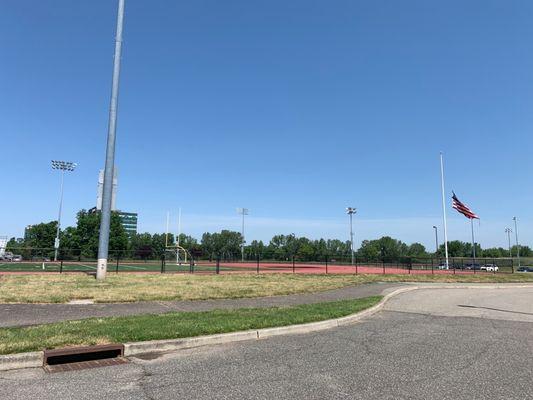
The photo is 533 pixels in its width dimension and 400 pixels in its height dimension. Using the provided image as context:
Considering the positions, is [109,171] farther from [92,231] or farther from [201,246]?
[201,246]

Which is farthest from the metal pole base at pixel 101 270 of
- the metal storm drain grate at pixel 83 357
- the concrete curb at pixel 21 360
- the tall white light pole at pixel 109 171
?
the concrete curb at pixel 21 360

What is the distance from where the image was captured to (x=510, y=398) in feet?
18.0

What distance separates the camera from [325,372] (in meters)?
6.63

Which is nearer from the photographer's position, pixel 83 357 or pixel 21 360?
pixel 21 360

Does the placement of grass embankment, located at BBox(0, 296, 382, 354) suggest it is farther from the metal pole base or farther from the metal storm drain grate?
the metal pole base

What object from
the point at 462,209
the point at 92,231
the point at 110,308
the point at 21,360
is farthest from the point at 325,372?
the point at 92,231

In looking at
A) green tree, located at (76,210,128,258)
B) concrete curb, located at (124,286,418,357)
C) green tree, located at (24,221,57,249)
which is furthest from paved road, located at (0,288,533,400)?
green tree, located at (24,221,57,249)

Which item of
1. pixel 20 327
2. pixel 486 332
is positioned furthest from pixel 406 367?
pixel 20 327

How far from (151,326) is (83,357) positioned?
2.17 m

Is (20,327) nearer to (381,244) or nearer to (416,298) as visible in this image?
(416,298)

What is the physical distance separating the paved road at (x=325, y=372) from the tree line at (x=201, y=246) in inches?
915

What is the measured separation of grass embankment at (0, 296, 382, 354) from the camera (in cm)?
776

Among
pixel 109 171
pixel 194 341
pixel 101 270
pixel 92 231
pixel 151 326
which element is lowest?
pixel 194 341

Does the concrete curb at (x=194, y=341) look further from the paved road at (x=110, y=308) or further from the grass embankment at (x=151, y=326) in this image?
the paved road at (x=110, y=308)
